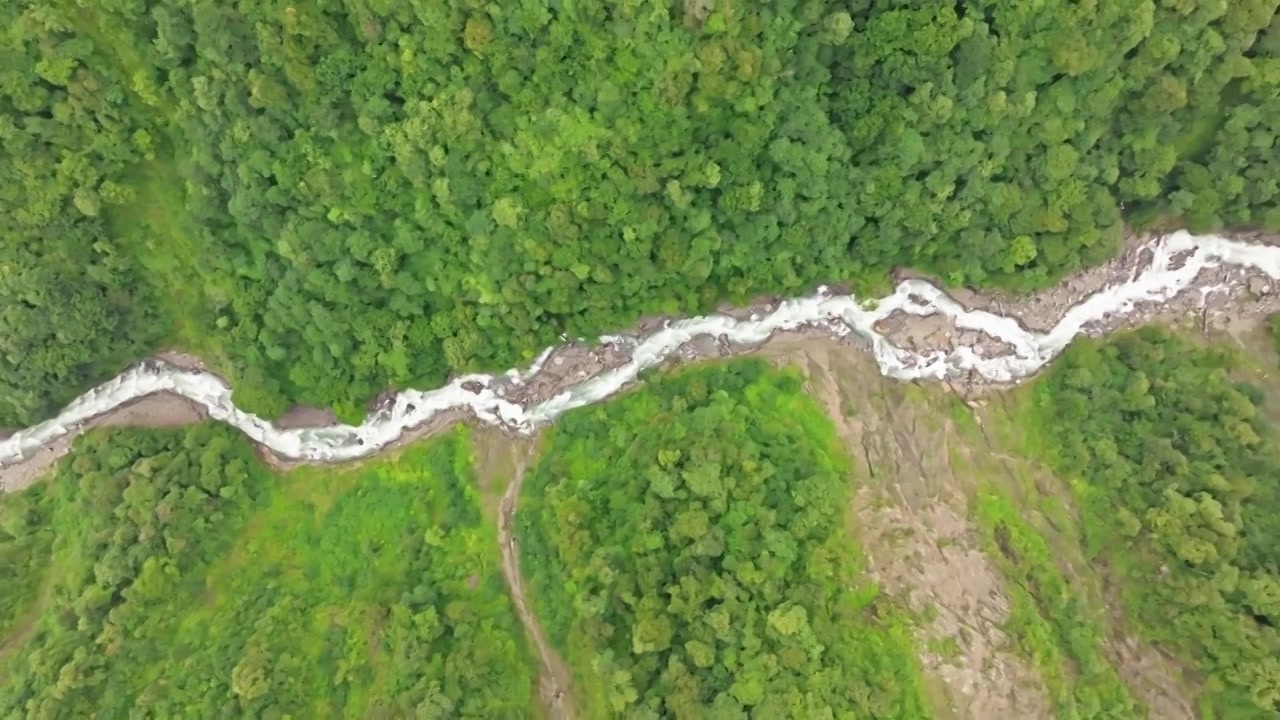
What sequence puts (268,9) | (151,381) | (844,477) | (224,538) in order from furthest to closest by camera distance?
(151,381) < (224,538) < (844,477) < (268,9)

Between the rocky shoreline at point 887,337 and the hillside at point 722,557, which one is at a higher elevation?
the rocky shoreline at point 887,337

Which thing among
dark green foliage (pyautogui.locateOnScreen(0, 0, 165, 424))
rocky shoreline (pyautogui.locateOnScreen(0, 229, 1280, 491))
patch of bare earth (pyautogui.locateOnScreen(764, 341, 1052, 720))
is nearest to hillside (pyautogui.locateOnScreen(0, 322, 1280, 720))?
patch of bare earth (pyautogui.locateOnScreen(764, 341, 1052, 720))

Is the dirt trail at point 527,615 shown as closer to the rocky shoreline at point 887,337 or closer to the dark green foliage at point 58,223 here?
the rocky shoreline at point 887,337

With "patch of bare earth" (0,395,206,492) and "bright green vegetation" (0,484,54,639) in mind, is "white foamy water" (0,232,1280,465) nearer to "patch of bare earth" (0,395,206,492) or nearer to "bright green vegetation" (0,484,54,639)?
"patch of bare earth" (0,395,206,492)

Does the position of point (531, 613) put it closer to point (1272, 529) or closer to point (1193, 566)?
point (1193, 566)

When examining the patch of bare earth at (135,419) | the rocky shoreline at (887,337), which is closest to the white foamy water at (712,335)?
the rocky shoreline at (887,337)

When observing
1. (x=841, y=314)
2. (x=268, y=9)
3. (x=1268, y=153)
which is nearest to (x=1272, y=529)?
(x=1268, y=153)
